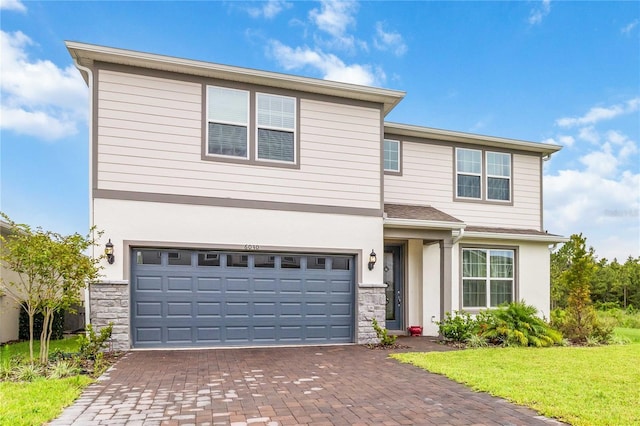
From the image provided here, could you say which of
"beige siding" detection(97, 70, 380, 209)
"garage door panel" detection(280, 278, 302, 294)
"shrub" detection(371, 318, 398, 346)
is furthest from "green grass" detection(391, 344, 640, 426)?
"beige siding" detection(97, 70, 380, 209)

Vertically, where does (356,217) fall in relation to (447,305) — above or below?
above

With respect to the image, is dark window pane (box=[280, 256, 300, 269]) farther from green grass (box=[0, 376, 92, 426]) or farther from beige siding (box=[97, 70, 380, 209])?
green grass (box=[0, 376, 92, 426])

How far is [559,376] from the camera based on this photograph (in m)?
6.72

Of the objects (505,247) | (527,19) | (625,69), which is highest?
(527,19)

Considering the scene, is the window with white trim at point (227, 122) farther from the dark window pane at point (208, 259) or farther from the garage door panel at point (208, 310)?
the garage door panel at point (208, 310)

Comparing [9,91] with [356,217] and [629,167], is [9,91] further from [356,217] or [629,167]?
[629,167]

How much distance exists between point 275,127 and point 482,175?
263 inches

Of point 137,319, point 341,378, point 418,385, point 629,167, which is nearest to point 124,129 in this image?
point 137,319

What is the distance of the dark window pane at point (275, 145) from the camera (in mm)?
9836

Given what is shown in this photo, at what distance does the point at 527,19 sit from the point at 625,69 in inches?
165

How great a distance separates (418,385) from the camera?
6.17m

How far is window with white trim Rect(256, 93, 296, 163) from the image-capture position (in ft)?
32.2

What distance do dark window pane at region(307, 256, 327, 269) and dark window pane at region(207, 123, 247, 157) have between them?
277 cm

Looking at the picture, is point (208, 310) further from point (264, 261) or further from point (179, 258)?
point (264, 261)
